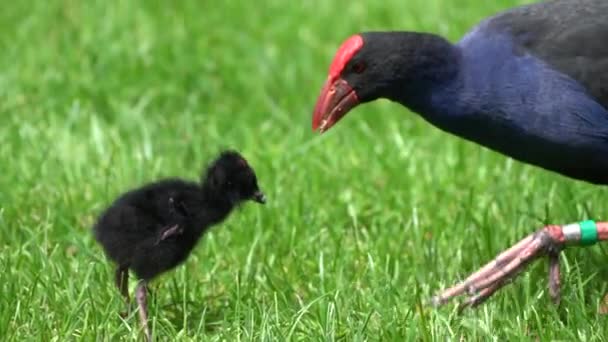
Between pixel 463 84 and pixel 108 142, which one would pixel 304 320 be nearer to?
pixel 463 84

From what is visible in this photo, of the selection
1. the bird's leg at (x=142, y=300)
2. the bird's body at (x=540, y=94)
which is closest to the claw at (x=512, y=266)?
the bird's body at (x=540, y=94)

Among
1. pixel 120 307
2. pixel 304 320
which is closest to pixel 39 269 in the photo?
pixel 120 307

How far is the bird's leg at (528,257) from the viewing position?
463cm

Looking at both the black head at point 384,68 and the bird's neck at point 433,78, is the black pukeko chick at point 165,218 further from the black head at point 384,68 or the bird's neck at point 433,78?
the bird's neck at point 433,78

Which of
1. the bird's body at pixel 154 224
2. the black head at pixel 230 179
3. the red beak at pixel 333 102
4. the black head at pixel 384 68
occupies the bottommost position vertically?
the bird's body at pixel 154 224

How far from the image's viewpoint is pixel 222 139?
21.7 ft

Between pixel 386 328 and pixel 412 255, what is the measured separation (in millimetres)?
913

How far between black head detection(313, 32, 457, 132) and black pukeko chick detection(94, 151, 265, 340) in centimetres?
45

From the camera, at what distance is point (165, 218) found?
4.48 m

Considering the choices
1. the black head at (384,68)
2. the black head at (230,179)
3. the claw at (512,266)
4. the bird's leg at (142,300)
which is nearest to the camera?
the bird's leg at (142,300)

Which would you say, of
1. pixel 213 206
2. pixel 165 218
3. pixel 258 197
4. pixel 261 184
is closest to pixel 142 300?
pixel 165 218

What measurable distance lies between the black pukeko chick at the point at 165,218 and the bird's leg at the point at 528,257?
737 mm

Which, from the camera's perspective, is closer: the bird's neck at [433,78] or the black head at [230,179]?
the black head at [230,179]

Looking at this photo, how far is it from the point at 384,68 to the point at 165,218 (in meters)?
0.90
